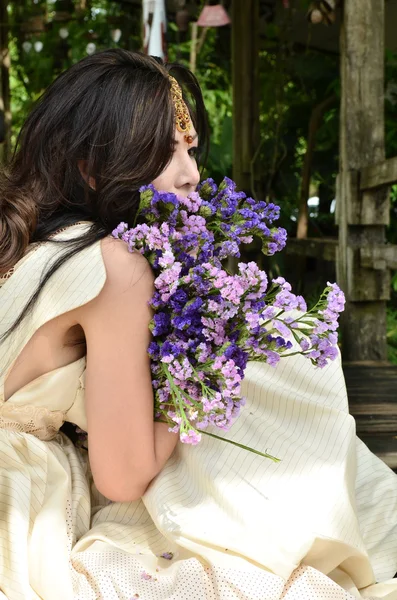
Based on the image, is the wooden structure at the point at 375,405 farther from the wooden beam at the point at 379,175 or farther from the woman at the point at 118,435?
the wooden beam at the point at 379,175

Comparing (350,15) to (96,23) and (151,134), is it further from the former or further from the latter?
(96,23)

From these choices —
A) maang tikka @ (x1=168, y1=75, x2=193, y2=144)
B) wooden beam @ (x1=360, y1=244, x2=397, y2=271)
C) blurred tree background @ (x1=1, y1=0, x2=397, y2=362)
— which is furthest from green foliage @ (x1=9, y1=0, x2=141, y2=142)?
maang tikka @ (x1=168, y1=75, x2=193, y2=144)

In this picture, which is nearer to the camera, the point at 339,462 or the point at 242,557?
the point at 242,557

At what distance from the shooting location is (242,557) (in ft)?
4.76

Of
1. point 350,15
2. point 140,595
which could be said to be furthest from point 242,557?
point 350,15

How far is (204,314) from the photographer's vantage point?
4.77 ft

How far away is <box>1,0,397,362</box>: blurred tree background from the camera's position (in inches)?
247

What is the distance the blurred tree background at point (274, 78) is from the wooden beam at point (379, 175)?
5.53 ft

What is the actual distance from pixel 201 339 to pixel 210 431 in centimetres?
30

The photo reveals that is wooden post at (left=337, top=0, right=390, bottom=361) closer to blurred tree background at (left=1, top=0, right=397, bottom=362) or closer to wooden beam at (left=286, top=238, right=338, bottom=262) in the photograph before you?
wooden beam at (left=286, top=238, right=338, bottom=262)

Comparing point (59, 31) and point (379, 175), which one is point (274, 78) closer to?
point (59, 31)

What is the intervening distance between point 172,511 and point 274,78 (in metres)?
6.00

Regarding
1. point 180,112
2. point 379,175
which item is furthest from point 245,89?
point 180,112

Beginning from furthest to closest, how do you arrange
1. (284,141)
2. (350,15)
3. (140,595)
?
(284,141)
(350,15)
(140,595)
